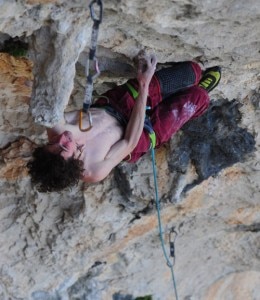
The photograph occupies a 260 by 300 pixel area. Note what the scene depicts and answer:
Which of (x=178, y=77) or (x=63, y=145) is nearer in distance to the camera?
(x=63, y=145)

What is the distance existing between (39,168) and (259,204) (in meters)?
2.22

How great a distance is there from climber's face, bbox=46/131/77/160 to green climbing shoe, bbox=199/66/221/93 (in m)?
0.81

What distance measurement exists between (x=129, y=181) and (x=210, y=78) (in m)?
0.91

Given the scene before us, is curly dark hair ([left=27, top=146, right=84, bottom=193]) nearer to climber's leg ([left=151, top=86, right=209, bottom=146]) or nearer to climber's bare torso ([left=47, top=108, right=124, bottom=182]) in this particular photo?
climber's bare torso ([left=47, top=108, right=124, bottom=182])

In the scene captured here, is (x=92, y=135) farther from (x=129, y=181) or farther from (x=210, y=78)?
(x=129, y=181)

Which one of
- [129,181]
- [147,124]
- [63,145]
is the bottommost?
[129,181]

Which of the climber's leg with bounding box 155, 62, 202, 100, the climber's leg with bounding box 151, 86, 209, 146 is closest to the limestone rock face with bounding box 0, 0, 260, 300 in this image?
the climber's leg with bounding box 155, 62, 202, 100

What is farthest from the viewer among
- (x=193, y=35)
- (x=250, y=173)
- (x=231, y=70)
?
(x=250, y=173)

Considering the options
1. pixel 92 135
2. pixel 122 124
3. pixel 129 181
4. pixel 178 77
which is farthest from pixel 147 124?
pixel 129 181

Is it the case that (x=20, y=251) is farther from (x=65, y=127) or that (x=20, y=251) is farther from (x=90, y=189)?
(x=65, y=127)

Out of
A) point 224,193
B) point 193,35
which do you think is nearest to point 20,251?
point 224,193

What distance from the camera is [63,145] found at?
1945 mm

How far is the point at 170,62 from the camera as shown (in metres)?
2.50

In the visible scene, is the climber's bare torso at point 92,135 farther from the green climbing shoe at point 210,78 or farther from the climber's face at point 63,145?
the green climbing shoe at point 210,78
